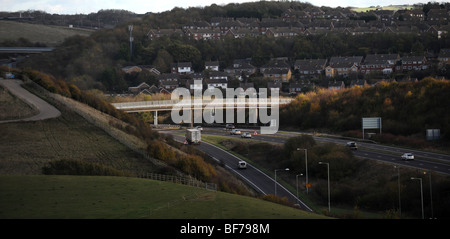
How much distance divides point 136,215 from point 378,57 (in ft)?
328

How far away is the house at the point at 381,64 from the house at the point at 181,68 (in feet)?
114

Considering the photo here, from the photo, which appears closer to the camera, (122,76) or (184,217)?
(184,217)

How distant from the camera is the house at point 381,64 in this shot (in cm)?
11749

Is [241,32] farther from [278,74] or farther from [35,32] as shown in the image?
[35,32]

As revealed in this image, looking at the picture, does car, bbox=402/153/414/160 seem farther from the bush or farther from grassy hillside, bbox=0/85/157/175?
the bush

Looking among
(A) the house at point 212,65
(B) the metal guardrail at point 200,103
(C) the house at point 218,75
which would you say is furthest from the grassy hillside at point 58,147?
(A) the house at point 212,65

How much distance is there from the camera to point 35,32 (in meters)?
156

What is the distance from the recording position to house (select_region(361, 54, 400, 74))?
117488 mm

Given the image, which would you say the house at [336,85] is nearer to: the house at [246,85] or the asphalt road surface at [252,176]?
the house at [246,85]

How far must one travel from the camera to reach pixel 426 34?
5271 inches

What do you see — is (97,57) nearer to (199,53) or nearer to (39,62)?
(39,62)

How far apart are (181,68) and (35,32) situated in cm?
4744

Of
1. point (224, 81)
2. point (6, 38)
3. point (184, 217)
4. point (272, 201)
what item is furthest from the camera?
point (6, 38)
